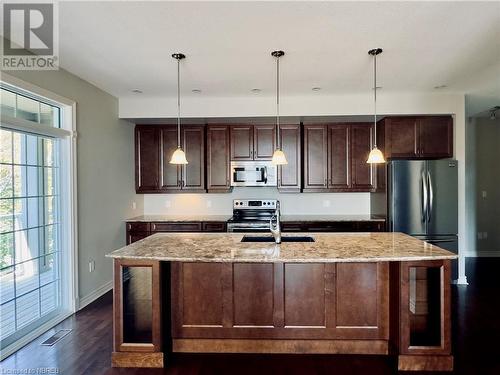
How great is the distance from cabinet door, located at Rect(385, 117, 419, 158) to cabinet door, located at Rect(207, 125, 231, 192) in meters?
2.29

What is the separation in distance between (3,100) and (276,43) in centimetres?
233

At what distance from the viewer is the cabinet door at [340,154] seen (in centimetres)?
467

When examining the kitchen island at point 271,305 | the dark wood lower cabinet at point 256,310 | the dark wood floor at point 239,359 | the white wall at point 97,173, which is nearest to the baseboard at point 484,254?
the dark wood floor at point 239,359

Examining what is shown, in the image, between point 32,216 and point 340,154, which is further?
point 340,154

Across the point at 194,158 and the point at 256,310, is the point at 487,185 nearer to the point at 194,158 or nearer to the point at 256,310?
the point at 194,158

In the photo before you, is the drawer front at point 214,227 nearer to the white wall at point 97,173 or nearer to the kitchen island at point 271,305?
the white wall at point 97,173

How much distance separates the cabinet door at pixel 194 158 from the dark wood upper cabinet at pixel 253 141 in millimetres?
542

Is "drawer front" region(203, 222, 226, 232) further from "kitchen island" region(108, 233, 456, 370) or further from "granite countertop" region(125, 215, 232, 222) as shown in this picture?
"kitchen island" region(108, 233, 456, 370)

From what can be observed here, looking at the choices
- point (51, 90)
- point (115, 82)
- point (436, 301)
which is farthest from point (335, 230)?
point (51, 90)

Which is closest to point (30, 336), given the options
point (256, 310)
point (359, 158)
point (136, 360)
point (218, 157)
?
point (136, 360)

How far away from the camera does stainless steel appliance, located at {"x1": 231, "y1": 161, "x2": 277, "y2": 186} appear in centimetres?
470

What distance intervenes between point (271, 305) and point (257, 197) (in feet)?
8.92

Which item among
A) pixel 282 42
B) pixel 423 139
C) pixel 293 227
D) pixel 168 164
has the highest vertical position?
pixel 282 42

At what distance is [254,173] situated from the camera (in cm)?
471
